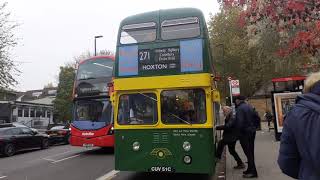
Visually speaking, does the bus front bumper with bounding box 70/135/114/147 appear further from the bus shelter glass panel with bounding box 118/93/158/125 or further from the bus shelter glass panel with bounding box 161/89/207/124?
the bus shelter glass panel with bounding box 161/89/207/124

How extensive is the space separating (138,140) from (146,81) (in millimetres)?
1351

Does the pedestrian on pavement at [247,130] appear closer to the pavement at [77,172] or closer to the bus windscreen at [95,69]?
the pavement at [77,172]

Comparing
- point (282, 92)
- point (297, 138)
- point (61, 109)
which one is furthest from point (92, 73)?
point (61, 109)

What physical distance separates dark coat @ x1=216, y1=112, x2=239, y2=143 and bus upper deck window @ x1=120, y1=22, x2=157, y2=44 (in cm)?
269

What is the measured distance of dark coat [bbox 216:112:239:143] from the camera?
11.4 m

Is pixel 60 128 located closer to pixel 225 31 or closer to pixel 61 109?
pixel 225 31

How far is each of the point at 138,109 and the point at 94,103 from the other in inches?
333

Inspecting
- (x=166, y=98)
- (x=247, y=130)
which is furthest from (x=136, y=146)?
(x=247, y=130)

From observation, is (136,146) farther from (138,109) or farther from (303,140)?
(303,140)

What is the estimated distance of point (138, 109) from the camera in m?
10.9

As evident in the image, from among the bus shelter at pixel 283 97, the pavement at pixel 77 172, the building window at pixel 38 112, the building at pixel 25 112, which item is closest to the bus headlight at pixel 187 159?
the pavement at pixel 77 172

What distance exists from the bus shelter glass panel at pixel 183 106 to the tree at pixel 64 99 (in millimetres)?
47832

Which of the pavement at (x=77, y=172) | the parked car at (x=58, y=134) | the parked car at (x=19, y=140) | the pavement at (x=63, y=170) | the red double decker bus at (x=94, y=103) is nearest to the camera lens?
the pavement at (x=77, y=172)

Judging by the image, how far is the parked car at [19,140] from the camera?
852 inches
